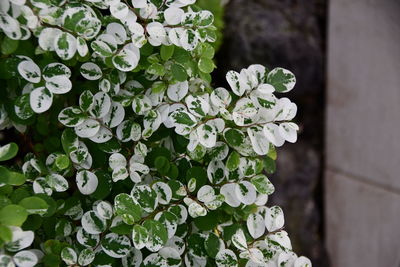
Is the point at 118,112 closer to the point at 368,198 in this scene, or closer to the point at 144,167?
the point at 144,167

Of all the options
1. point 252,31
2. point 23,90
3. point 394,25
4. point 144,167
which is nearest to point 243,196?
point 144,167

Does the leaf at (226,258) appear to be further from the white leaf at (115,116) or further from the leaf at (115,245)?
the white leaf at (115,116)

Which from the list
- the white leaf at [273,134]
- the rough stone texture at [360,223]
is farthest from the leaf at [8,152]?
the rough stone texture at [360,223]

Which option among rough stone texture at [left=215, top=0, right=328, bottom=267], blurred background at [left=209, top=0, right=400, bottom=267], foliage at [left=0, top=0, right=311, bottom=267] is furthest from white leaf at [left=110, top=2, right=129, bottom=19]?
blurred background at [left=209, top=0, right=400, bottom=267]

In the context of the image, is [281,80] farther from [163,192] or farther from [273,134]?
[163,192]

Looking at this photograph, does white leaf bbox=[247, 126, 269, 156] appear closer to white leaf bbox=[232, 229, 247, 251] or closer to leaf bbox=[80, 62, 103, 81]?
white leaf bbox=[232, 229, 247, 251]
